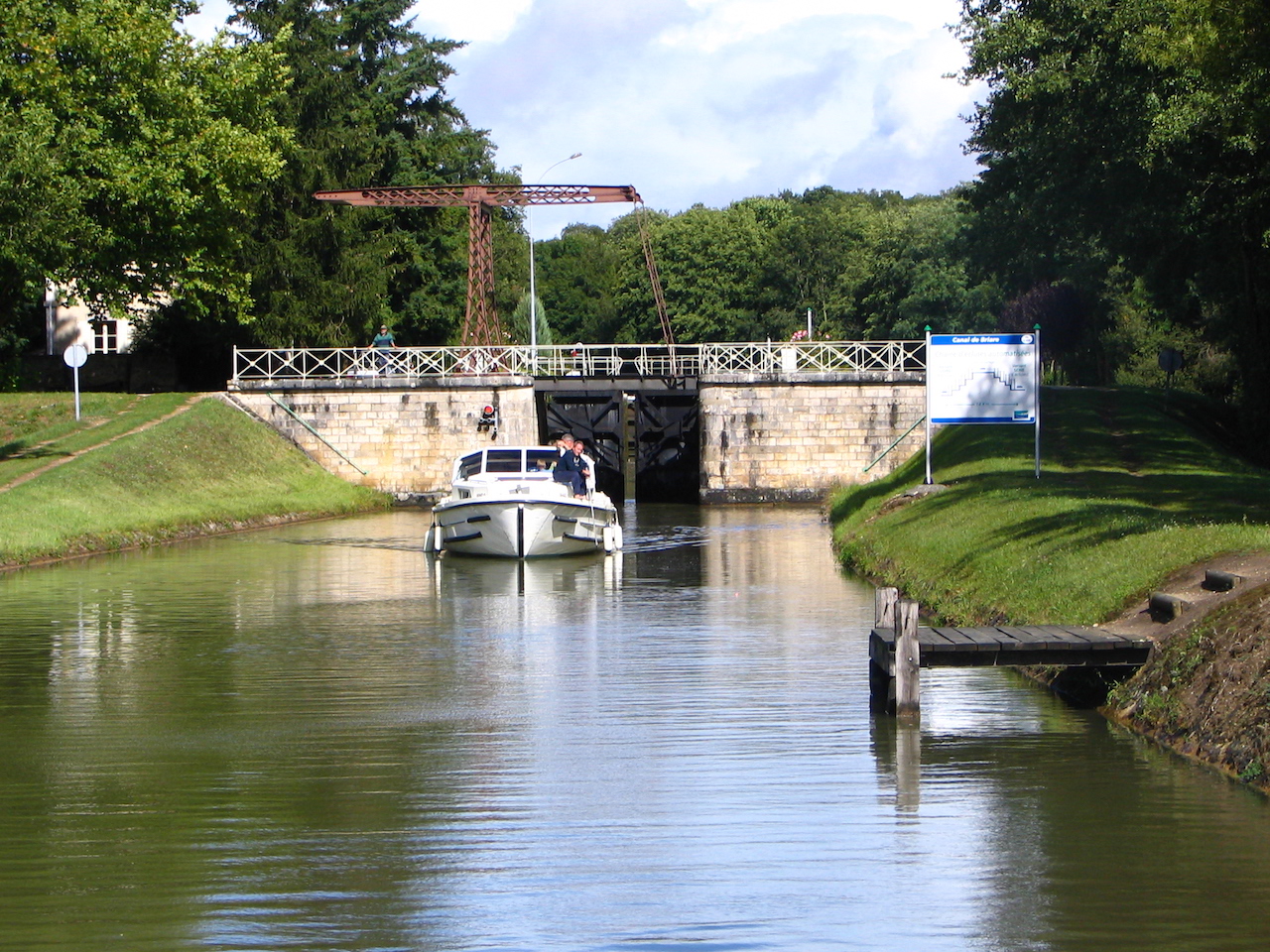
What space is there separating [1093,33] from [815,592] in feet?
57.8

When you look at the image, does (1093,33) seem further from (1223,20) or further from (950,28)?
(1223,20)

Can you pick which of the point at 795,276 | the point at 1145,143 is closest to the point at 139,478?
the point at 1145,143

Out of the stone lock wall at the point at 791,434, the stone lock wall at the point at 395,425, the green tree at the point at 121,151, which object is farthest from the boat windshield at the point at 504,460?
the stone lock wall at the point at 791,434

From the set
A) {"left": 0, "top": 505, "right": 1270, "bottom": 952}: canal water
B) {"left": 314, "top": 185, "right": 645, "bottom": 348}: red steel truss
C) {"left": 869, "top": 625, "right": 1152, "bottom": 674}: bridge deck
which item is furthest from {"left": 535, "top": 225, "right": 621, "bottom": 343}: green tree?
{"left": 869, "top": 625, "right": 1152, "bottom": 674}: bridge deck

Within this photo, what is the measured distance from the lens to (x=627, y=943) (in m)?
6.70

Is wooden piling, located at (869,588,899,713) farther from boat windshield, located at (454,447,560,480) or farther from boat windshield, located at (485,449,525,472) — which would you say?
boat windshield, located at (485,449,525,472)

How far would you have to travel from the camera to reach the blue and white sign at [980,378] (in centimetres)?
2530

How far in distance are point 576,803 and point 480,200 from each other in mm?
37196

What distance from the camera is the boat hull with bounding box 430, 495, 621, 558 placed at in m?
25.8

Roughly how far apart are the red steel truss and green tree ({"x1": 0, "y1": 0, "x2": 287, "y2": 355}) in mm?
7533

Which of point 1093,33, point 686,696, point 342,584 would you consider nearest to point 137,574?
point 342,584

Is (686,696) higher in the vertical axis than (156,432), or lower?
lower

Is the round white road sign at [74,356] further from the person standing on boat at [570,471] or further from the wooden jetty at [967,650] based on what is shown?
the wooden jetty at [967,650]

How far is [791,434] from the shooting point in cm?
4362
